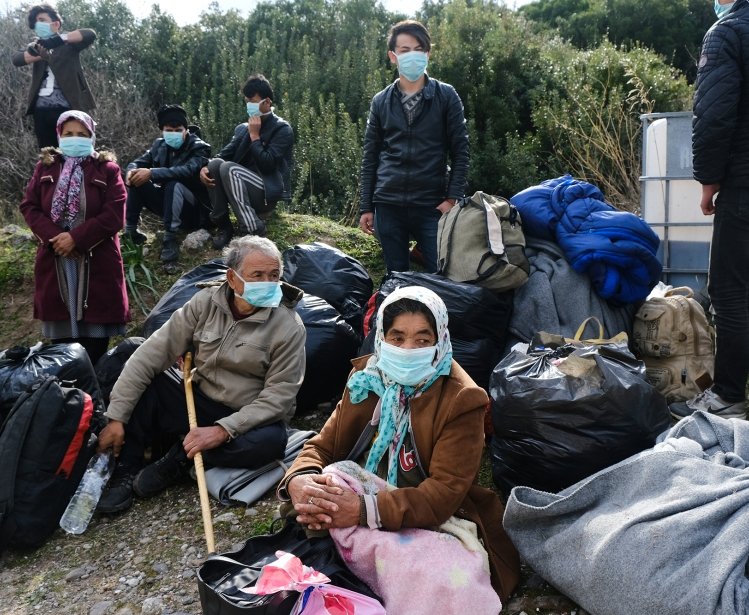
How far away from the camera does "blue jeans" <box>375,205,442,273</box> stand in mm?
4711

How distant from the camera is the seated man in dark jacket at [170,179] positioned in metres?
5.93

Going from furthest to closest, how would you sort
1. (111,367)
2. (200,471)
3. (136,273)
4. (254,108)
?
(136,273)
(254,108)
(111,367)
(200,471)

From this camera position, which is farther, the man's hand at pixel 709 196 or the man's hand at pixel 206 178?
the man's hand at pixel 206 178

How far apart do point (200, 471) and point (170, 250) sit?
10.5ft

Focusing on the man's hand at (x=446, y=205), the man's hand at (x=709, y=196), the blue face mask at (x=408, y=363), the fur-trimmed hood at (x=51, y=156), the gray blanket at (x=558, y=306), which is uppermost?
the fur-trimmed hood at (x=51, y=156)

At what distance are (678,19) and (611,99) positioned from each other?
873 centimetres

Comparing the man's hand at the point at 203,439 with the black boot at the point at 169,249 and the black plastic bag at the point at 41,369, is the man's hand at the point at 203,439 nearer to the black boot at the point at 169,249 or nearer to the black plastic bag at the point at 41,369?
the black plastic bag at the point at 41,369

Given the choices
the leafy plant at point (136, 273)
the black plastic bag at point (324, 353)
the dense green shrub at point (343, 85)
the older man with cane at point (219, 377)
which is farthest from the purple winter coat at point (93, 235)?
the dense green shrub at point (343, 85)

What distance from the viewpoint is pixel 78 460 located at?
3.36 metres

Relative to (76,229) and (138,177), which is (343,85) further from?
(76,229)

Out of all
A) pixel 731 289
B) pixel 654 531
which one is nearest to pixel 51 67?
pixel 731 289

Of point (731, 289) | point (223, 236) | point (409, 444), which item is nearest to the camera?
point (409, 444)

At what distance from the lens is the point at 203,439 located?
328 cm

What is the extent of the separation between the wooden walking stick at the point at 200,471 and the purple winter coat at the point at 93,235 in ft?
3.93
